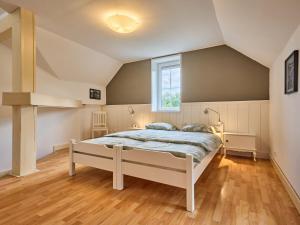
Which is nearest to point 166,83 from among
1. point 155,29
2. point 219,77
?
point 219,77

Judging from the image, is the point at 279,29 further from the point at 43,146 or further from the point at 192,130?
the point at 43,146

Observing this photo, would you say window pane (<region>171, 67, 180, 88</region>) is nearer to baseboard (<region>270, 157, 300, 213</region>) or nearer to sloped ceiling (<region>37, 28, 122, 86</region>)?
sloped ceiling (<region>37, 28, 122, 86</region>)

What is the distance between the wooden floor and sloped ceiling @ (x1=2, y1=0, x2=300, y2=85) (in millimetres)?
1858

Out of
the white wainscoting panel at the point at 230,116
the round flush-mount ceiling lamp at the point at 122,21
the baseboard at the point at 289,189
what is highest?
the round flush-mount ceiling lamp at the point at 122,21

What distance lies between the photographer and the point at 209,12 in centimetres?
255

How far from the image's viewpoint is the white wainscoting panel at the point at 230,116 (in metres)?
3.43

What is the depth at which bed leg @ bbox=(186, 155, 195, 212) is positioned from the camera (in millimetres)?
1659

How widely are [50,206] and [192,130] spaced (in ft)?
8.84

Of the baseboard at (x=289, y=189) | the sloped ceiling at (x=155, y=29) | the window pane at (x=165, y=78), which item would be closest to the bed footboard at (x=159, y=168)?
the baseboard at (x=289, y=189)

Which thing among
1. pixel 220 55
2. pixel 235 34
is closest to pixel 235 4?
pixel 235 34

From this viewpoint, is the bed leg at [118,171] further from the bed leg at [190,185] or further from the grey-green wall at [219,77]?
the grey-green wall at [219,77]

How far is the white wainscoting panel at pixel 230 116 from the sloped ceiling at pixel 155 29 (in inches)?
36.6

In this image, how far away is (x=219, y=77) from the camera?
3.84 metres

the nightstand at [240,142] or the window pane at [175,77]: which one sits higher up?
the window pane at [175,77]
